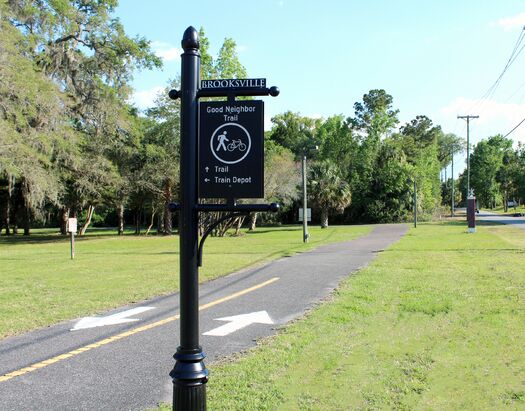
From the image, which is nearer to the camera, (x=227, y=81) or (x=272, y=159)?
(x=227, y=81)

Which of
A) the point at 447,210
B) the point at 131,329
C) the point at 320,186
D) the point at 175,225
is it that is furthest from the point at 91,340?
the point at 447,210

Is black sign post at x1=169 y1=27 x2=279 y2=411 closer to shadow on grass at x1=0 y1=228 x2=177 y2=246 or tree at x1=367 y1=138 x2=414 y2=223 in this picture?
shadow on grass at x1=0 y1=228 x2=177 y2=246

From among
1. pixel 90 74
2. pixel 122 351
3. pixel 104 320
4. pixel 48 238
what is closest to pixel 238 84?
pixel 122 351

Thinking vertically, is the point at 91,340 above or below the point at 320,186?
below

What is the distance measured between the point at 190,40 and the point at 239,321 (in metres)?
5.33

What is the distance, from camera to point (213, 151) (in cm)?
332

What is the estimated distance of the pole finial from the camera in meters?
3.29

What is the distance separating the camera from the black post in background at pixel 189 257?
121 inches

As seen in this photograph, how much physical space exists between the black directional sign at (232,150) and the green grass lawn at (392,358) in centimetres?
200

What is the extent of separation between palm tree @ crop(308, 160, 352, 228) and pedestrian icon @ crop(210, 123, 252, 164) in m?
45.9

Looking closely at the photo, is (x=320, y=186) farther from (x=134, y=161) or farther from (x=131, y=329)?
(x=131, y=329)

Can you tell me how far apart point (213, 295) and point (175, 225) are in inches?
2179

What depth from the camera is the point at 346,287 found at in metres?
11.0

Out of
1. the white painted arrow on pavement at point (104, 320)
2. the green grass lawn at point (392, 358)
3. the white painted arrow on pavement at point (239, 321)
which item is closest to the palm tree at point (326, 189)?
the green grass lawn at point (392, 358)
